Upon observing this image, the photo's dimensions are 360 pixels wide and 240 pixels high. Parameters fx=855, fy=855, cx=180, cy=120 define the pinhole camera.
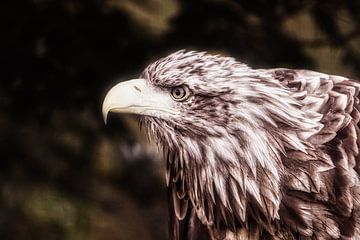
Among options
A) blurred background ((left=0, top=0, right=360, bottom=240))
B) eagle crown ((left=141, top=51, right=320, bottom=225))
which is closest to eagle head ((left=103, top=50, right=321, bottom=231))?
eagle crown ((left=141, top=51, right=320, bottom=225))

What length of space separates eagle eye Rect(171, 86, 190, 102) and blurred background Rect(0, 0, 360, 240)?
607 mm

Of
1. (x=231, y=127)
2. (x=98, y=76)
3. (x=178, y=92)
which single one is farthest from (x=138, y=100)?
(x=98, y=76)

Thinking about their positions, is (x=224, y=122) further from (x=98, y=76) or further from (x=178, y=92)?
(x=98, y=76)

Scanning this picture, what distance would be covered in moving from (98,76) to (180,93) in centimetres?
79

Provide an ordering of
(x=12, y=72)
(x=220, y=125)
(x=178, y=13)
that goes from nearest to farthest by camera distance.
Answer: (x=220, y=125) → (x=178, y=13) → (x=12, y=72)

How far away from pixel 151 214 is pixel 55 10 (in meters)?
0.61

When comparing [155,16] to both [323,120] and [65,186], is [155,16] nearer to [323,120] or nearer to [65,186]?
[65,186]

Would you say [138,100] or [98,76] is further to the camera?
[98,76]

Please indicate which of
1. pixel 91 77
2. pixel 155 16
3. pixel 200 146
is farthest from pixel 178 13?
pixel 200 146

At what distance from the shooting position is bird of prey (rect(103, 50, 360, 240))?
1.46 meters

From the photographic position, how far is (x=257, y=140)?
1.46 metres

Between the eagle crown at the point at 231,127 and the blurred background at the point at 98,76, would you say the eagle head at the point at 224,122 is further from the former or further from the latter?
the blurred background at the point at 98,76

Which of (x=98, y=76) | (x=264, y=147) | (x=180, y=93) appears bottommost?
(x=264, y=147)

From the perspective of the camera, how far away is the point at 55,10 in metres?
2.27
